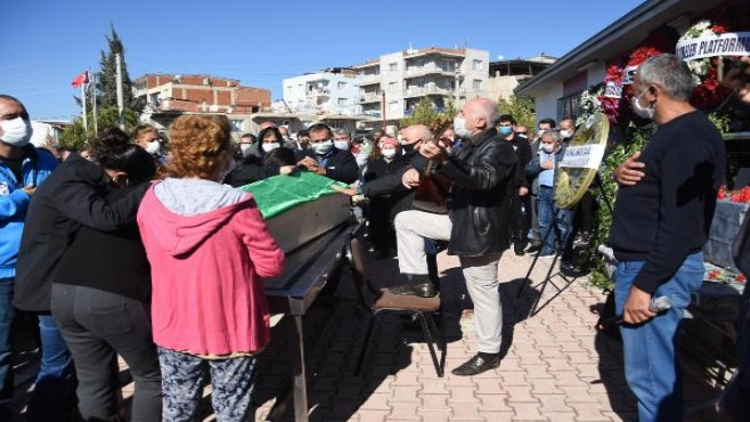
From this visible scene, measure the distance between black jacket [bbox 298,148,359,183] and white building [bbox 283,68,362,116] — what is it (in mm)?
86825

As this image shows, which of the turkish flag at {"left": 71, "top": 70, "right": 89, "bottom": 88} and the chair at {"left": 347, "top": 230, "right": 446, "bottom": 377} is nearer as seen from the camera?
the chair at {"left": 347, "top": 230, "right": 446, "bottom": 377}

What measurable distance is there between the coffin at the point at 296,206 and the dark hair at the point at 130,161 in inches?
28.9

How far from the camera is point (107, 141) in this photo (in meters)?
3.04

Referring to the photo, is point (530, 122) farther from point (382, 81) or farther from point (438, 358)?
point (382, 81)

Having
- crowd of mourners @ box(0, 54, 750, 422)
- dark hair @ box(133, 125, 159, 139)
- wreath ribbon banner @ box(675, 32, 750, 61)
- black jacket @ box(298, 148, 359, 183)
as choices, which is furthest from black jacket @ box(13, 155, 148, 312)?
black jacket @ box(298, 148, 359, 183)

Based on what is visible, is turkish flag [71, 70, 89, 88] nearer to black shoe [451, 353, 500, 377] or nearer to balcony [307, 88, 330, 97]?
black shoe [451, 353, 500, 377]

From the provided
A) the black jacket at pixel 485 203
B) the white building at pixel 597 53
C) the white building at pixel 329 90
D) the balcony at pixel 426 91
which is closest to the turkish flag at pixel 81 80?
the white building at pixel 597 53

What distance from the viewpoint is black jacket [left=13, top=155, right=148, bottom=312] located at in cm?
269

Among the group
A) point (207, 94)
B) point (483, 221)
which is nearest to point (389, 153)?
point (483, 221)

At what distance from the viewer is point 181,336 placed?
245 cm

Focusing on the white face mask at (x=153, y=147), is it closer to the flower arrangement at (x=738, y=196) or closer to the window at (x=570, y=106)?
the flower arrangement at (x=738, y=196)

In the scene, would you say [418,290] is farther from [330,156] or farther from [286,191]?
[330,156]

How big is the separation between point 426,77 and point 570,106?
69058 mm

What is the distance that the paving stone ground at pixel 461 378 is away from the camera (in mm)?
3699
